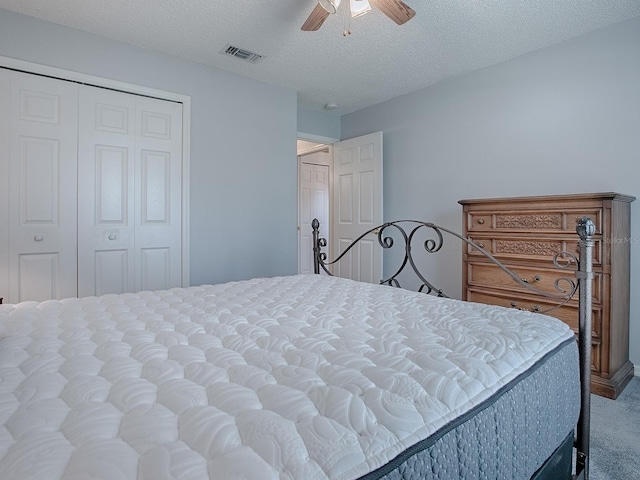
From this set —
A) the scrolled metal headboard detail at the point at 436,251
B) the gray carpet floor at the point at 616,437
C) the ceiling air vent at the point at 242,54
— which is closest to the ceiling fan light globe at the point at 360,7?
the ceiling air vent at the point at 242,54

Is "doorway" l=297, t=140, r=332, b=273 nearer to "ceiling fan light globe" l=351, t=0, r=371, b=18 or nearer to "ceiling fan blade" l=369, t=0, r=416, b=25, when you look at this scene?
"ceiling fan light globe" l=351, t=0, r=371, b=18

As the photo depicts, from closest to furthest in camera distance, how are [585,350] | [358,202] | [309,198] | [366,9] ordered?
1. [585,350]
2. [366,9]
3. [358,202]
4. [309,198]

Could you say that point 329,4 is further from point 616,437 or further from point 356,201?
point 616,437

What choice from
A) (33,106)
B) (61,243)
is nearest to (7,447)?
(61,243)

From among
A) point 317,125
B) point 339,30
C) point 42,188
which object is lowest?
point 42,188

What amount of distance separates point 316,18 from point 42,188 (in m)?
2.25

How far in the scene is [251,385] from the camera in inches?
30.7

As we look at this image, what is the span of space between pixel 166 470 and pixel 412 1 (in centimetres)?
271

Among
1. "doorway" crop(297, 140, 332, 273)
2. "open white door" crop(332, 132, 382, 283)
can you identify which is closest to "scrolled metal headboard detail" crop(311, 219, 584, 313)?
"open white door" crop(332, 132, 382, 283)

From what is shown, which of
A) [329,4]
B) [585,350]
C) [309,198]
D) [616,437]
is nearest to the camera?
[585,350]

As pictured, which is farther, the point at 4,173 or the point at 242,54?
the point at 242,54

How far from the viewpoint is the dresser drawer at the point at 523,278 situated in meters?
2.28

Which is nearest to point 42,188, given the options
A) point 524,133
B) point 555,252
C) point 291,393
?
point 291,393

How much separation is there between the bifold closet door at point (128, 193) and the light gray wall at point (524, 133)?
239 centimetres
